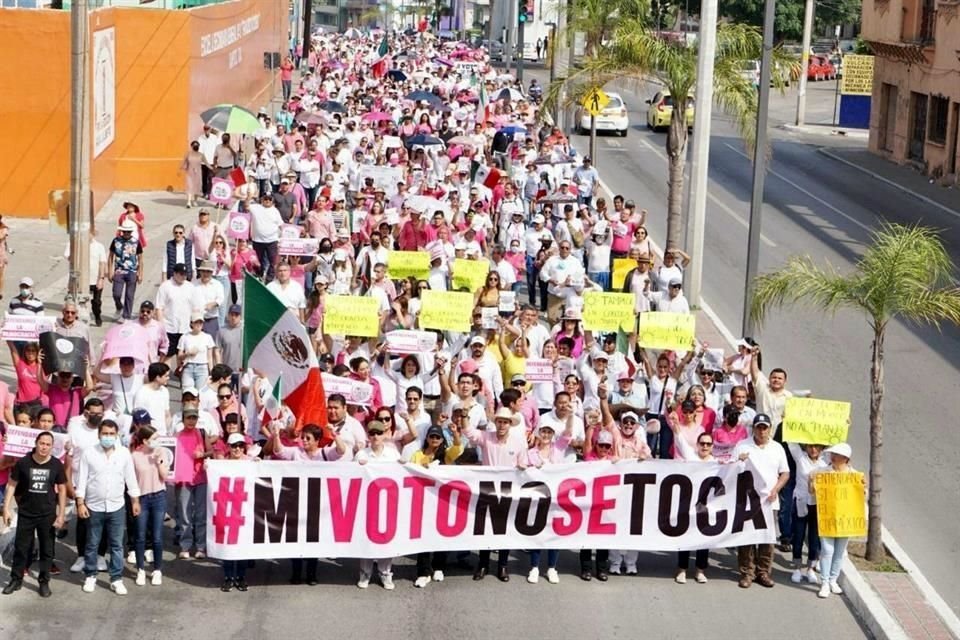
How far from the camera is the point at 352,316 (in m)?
17.0

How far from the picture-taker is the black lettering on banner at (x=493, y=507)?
44.2 ft

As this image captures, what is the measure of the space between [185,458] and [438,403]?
287 centimetres

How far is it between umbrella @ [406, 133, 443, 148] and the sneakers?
737 inches

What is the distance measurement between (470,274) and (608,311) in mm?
2546

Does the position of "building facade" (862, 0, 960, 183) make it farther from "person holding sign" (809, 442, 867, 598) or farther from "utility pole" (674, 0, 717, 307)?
"person holding sign" (809, 442, 867, 598)

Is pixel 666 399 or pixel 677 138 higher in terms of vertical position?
pixel 677 138

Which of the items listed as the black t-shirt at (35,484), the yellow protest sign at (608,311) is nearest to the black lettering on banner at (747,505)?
the yellow protest sign at (608,311)

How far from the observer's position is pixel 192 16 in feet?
113

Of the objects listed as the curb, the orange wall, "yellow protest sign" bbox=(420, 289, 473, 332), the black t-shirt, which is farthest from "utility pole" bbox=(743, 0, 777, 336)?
the curb

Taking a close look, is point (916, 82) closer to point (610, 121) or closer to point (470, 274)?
point (610, 121)

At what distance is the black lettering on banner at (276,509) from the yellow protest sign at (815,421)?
3.87 metres

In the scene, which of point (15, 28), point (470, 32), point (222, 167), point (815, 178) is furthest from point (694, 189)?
point (470, 32)

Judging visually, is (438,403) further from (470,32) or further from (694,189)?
(470,32)

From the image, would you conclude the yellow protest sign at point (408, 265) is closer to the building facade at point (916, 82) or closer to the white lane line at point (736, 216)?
the white lane line at point (736, 216)
